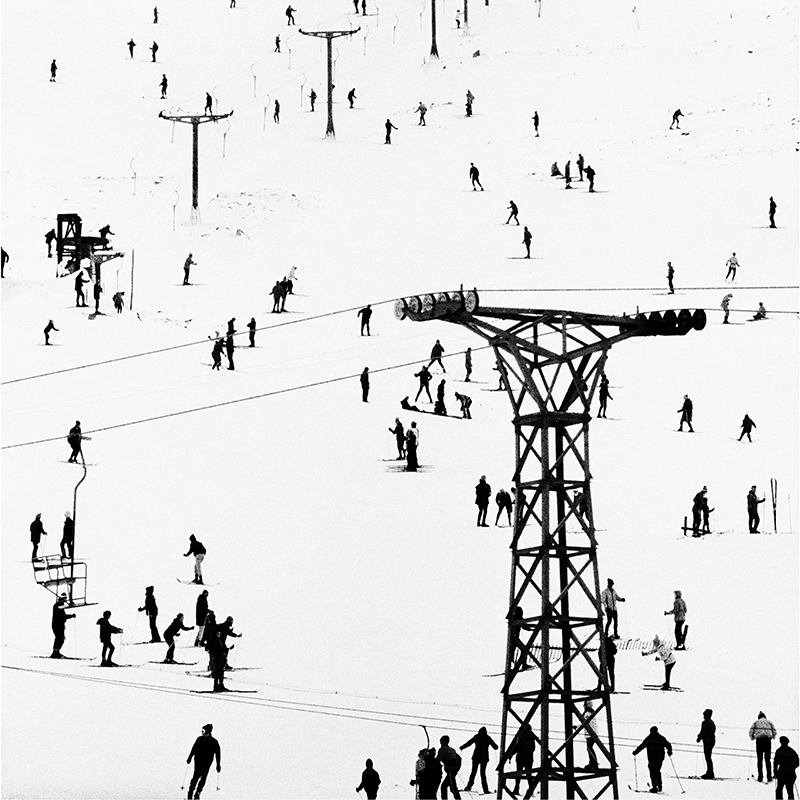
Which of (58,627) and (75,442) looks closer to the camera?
(58,627)

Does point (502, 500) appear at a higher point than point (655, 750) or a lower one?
higher

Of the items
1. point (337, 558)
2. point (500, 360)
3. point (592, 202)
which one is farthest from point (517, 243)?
point (500, 360)

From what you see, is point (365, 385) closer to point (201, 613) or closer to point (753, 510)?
point (753, 510)

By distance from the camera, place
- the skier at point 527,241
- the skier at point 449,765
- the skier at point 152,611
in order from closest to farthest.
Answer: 1. the skier at point 449,765
2. the skier at point 152,611
3. the skier at point 527,241

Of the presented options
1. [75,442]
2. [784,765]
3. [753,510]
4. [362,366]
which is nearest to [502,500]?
[753,510]

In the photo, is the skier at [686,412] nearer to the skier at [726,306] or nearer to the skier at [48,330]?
the skier at [726,306]

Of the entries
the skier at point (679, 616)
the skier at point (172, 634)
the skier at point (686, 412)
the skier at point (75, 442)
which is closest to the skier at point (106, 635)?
the skier at point (172, 634)
